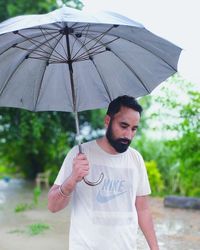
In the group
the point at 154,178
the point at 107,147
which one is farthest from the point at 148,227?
the point at 154,178

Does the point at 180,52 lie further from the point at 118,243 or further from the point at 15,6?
the point at 15,6

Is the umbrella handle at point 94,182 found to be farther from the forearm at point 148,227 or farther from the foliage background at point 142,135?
the foliage background at point 142,135

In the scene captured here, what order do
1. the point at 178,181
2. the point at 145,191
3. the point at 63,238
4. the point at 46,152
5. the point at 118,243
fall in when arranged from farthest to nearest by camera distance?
the point at 46,152 → the point at 178,181 → the point at 63,238 → the point at 145,191 → the point at 118,243

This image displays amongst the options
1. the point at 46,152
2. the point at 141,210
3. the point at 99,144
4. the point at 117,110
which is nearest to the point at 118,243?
the point at 141,210

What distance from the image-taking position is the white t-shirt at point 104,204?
7.18 feet

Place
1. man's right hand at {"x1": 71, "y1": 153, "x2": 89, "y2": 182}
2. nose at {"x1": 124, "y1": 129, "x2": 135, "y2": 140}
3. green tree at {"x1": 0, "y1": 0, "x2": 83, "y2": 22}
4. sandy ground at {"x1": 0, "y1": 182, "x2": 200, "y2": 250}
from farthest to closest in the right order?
green tree at {"x1": 0, "y1": 0, "x2": 83, "y2": 22}
sandy ground at {"x1": 0, "y1": 182, "x2": 200, "y2": 250}
nose at {"x1": 124, "y1": 129, "x2": 135, "y2": 140}
man's right hand at {"x1": 71, "y1": 153, "x2": 89, "y2": 182}

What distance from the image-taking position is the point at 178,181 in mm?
11445

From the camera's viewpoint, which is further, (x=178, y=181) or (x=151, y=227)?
(x=178, y=181)

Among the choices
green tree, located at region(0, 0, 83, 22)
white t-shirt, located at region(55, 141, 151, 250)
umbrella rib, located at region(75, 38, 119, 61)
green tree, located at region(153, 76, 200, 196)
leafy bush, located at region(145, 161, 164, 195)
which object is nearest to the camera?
white t-shirt, located at region(55, 141, 151, 250)

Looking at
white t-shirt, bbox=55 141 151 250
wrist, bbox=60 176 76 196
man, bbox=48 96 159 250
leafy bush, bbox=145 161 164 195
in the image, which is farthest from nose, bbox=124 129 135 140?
leafy bush, bbox=145 161 164 195

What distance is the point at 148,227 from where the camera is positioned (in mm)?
2445

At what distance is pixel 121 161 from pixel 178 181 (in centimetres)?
942

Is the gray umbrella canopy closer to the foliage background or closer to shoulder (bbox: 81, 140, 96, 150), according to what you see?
shoulder (bbox: 81, 140, 96, 150)

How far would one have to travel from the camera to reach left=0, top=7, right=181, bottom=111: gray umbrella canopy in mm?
2445
